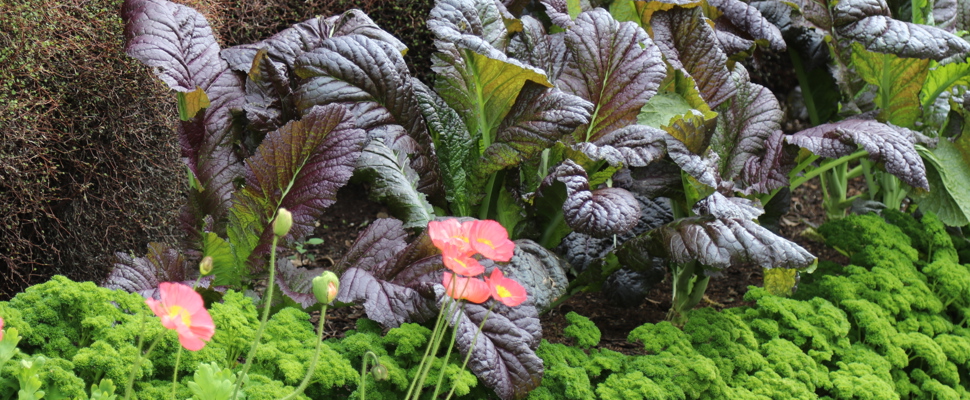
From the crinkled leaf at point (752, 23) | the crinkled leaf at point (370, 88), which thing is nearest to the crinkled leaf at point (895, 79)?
the crinkled leaf at point (752, 23)

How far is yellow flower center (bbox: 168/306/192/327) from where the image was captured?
1003 millimetres

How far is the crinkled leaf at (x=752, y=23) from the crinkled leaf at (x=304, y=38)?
137 cm

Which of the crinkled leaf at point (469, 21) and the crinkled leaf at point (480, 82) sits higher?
the crinkled leaf at point (469, 21)

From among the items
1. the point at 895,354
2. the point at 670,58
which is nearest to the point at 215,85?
the point at 670,58

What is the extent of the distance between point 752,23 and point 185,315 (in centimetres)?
260

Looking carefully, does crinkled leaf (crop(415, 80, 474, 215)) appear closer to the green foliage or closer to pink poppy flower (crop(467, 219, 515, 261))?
the green foliage

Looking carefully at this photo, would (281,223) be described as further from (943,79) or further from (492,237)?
(943,79)

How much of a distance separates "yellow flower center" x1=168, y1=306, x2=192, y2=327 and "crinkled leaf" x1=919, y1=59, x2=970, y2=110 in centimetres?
323

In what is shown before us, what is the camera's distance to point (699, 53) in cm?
274

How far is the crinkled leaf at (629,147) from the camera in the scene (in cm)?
223

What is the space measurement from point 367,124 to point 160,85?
65 centimetres

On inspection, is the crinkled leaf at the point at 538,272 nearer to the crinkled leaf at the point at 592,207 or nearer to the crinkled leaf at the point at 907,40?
the crinkled leaf at the point at 592,207

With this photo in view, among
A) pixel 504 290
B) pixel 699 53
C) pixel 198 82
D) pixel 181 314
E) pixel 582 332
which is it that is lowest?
pixel 582 332

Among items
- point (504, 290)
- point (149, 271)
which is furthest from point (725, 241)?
point (149, 271)
